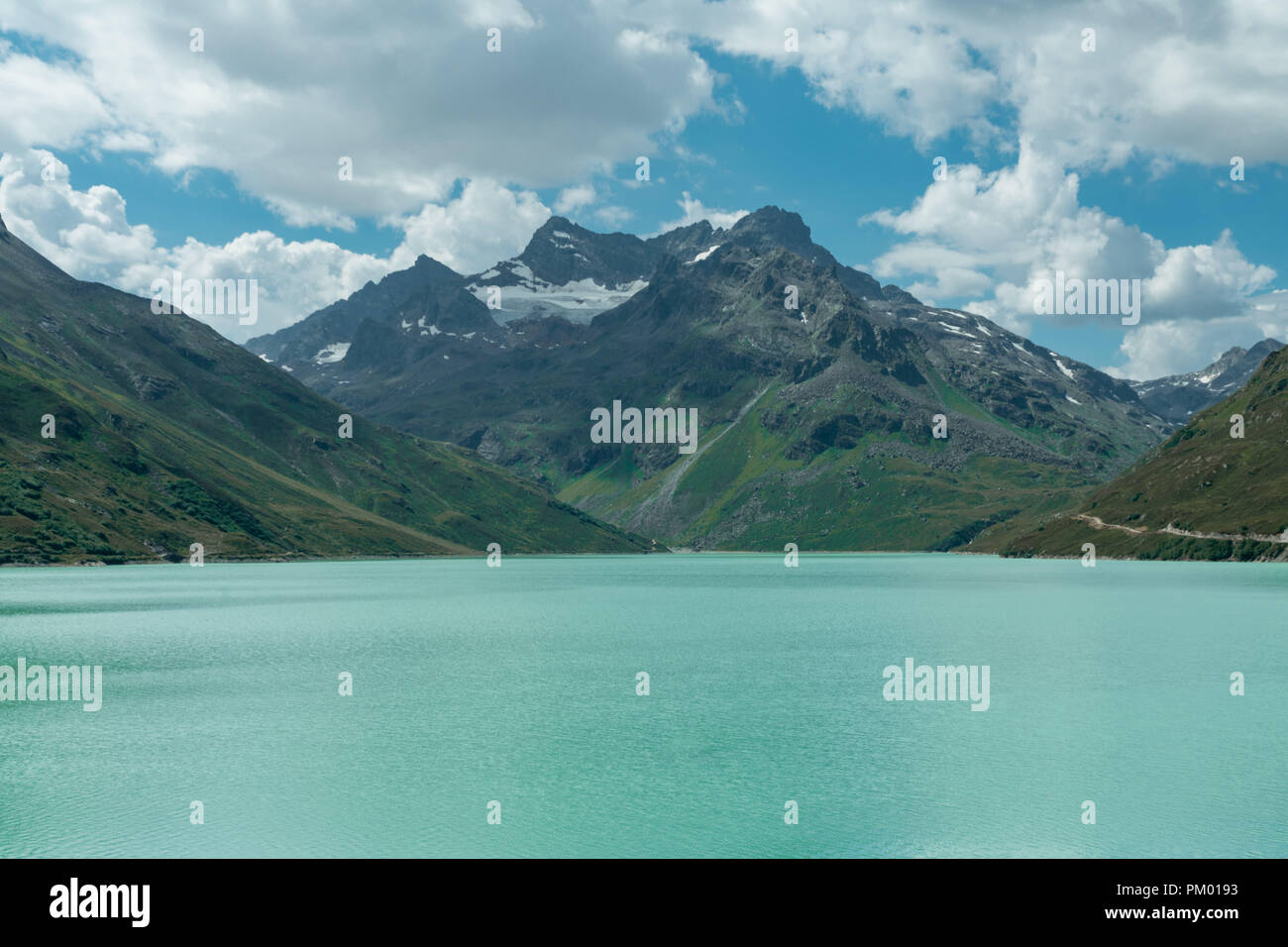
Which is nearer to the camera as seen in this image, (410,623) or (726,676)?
(726,676)

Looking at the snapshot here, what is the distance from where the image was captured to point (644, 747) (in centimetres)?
5803

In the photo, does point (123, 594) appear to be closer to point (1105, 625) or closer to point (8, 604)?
point (8, 604)

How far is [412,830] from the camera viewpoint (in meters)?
42.6

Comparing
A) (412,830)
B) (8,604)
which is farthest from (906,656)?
(8,604)

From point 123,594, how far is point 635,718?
149m

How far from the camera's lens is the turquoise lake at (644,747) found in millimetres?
41844

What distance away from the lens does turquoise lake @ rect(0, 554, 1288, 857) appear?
4184cm

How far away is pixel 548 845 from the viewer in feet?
133
